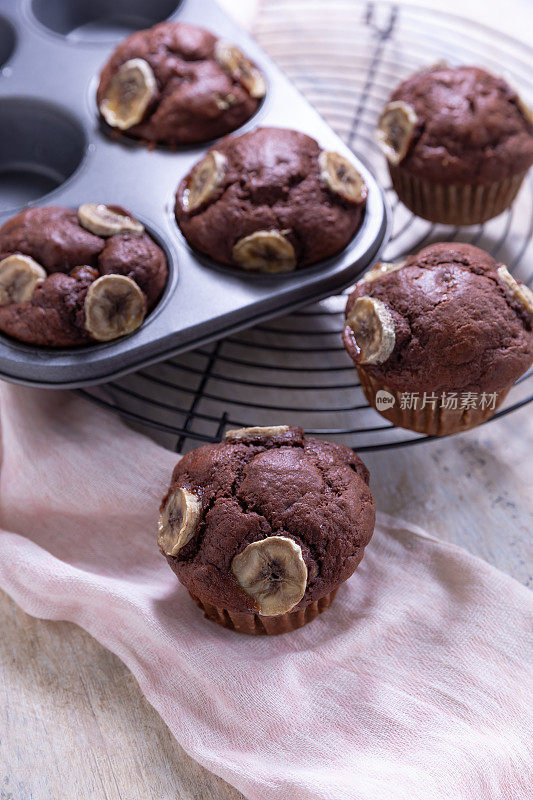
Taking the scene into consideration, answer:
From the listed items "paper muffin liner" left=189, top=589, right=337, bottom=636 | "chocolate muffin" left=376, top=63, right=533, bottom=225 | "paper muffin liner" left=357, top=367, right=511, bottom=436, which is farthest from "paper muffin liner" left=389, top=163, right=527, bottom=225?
"paper muffin liner" left=189, top=589, right=337, bottom=636

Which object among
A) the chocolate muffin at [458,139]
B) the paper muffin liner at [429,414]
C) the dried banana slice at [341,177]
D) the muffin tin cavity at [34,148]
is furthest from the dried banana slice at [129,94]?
the paper muffin liner at [429,414]

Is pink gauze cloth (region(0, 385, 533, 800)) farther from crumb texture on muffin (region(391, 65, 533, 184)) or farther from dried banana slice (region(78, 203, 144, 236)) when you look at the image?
crumb texture on muffin (region(391, 65, 533, 184))

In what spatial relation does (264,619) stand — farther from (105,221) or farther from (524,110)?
(524,110)

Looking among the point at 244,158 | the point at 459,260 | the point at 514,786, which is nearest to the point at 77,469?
the point at 244,158

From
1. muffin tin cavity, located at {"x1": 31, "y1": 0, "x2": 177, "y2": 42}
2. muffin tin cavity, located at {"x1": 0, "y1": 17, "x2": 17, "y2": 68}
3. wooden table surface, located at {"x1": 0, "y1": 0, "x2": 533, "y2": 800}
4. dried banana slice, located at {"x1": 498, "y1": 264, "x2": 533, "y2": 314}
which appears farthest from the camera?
muffin tin cavity, located at {"x1": 31, "y1": 0, "x2": 177, "y2": 42}

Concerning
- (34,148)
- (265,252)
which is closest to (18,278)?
(265,252)

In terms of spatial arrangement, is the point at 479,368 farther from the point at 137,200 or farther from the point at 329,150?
the point at 137,200
